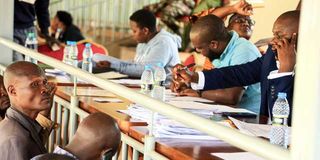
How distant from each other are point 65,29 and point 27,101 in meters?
5.73

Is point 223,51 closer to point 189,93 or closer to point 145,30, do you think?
point 189,93

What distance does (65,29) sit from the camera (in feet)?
27.5

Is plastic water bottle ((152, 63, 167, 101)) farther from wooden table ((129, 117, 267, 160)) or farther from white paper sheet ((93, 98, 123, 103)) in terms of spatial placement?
wooden table ((129, 117, 267, 160))

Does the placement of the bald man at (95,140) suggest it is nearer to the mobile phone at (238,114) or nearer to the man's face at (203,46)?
the mobile phone at (238,114)

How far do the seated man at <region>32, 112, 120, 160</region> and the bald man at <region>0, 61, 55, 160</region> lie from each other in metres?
0.32

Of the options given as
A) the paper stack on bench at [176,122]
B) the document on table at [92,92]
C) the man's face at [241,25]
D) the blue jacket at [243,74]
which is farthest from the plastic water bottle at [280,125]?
the man's face at [241,25]

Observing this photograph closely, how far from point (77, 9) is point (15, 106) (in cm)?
865

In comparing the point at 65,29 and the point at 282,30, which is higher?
the point at 65,29

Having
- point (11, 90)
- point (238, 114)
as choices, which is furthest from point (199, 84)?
point (11, 90)

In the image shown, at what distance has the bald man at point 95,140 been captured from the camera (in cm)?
225

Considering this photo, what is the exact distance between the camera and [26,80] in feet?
9.07

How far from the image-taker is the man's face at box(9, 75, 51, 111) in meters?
2.74

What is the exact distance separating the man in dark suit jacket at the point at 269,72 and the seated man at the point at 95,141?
3.18 ft

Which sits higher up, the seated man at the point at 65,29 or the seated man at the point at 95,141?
the seated man at the point at 65,29
